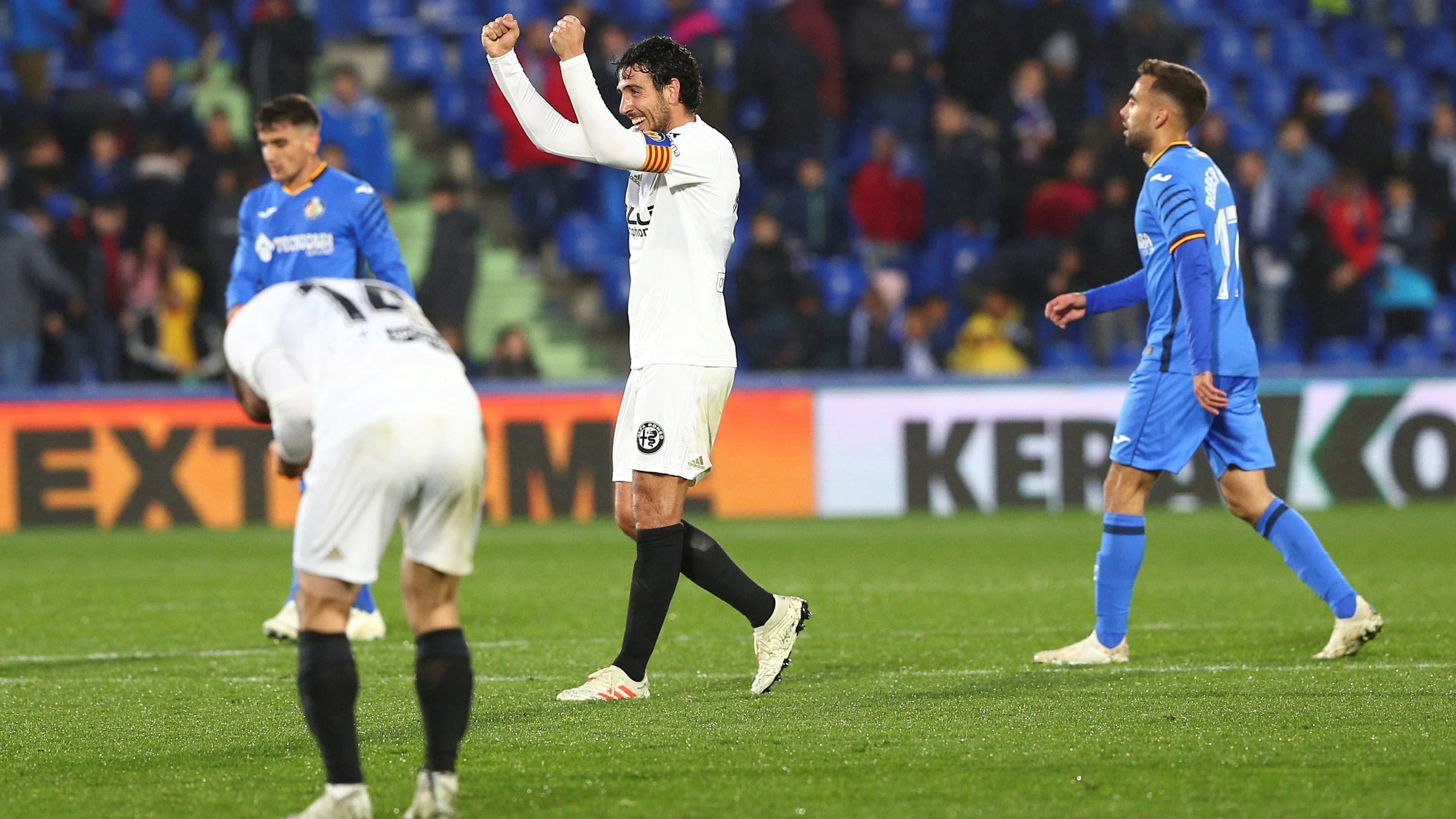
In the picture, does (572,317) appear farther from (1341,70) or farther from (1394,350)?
(1341,70)

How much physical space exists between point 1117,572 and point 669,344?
202 centimetres

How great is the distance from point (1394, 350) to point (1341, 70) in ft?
15.7

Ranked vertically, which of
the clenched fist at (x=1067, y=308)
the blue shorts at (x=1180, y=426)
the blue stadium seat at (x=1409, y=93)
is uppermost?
the blue stadium seat at (x=1409, y=93)

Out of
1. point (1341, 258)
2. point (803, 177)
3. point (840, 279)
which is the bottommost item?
point (840, 279)

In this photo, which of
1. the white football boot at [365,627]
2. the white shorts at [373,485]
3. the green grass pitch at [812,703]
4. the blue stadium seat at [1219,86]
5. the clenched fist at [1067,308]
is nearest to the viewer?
the white shorts at [373,485]

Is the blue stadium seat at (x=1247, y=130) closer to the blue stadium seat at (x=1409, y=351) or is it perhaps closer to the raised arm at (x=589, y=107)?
the blue stadium seat at (x=1409, y=351)

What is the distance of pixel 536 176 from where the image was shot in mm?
17812

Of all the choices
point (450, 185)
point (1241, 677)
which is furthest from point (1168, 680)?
point (450, 185)

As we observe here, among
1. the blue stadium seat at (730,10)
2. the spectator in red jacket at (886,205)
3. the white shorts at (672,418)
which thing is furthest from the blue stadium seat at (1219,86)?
the white shorts at (672,418)

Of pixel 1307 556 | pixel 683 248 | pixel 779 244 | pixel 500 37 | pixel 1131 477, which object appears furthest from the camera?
pixel 779 244

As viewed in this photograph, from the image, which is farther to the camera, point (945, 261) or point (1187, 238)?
point (945, 261)

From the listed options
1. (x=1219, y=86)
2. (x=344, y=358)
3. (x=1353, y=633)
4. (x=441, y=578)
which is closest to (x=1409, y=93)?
(x=1219, y=86)

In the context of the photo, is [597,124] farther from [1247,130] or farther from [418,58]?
[1247,130]

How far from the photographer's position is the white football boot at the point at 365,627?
27.1 feet
